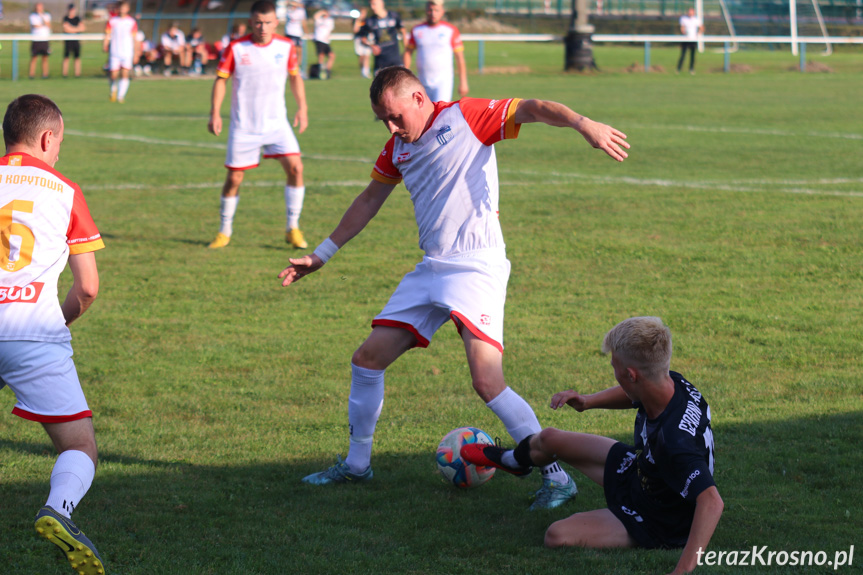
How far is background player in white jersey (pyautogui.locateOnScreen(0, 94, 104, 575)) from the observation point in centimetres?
380

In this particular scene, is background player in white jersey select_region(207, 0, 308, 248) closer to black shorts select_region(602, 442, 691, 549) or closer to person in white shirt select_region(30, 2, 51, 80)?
black shorts select_region(602, 442, 691, 549)

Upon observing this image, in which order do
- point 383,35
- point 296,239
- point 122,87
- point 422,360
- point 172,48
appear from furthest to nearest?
point 172,48, point 122,87, point 383,35, point 296,239, point 422,360

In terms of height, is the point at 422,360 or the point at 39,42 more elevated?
the point at 39,42

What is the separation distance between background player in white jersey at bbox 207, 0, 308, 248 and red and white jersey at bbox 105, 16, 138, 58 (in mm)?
17123

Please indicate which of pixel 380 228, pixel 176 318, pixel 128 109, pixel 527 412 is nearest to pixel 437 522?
pixel 527 412

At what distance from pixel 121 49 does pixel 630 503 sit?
2466 cm

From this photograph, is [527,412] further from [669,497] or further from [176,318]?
[176,318]

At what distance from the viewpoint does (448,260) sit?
15.3ft

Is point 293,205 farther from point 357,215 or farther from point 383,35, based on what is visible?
point 383,35

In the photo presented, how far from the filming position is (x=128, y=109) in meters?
23.4

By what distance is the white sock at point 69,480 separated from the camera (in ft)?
11.9

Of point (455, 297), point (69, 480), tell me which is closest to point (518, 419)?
point (455, 297)

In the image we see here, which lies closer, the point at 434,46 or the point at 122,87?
the point at 434,46

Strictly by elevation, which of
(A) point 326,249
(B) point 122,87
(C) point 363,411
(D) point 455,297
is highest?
(B) point 122,87
